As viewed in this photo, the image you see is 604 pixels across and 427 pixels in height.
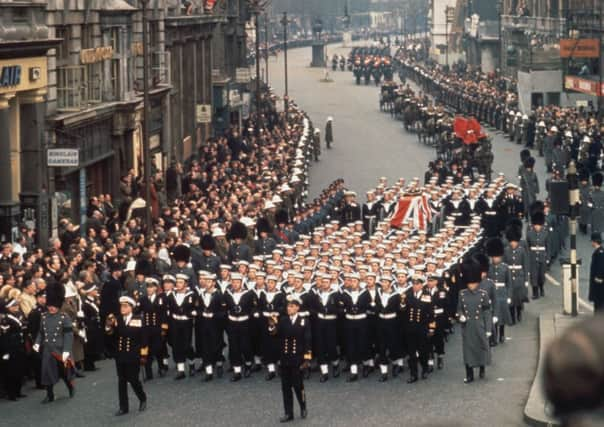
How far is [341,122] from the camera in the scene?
255 ft

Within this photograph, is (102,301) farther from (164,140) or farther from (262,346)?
(164,140)

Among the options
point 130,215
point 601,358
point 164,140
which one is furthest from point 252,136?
point 601,358

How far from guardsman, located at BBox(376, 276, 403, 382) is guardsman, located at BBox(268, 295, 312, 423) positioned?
2083 mm

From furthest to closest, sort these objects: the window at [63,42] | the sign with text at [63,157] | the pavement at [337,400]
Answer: the window at [63,42] → the sign with text at [63,157] → the pavement at [337,400]

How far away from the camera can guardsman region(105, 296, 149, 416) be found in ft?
51.3

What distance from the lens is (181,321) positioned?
18422 mm

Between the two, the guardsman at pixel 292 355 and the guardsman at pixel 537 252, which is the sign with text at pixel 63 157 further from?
the guardsman at pixel 292 355

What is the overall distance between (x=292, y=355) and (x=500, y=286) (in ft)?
22.1

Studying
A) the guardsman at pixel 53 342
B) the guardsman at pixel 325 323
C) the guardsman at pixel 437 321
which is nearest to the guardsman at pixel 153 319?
the guardsman at pixel 53 342

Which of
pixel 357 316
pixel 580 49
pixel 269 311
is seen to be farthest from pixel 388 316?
pixel 580 49

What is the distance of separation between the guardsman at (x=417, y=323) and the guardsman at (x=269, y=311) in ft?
5.13

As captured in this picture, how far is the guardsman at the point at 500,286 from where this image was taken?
20641mm

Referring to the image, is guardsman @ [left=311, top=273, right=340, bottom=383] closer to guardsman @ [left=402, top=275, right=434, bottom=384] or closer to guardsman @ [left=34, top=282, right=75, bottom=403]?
guardsman @ [left=402, top=275, right=434, bottom=384]

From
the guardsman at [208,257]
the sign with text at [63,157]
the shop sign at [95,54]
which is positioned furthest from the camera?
the shop sign at [95,54]
